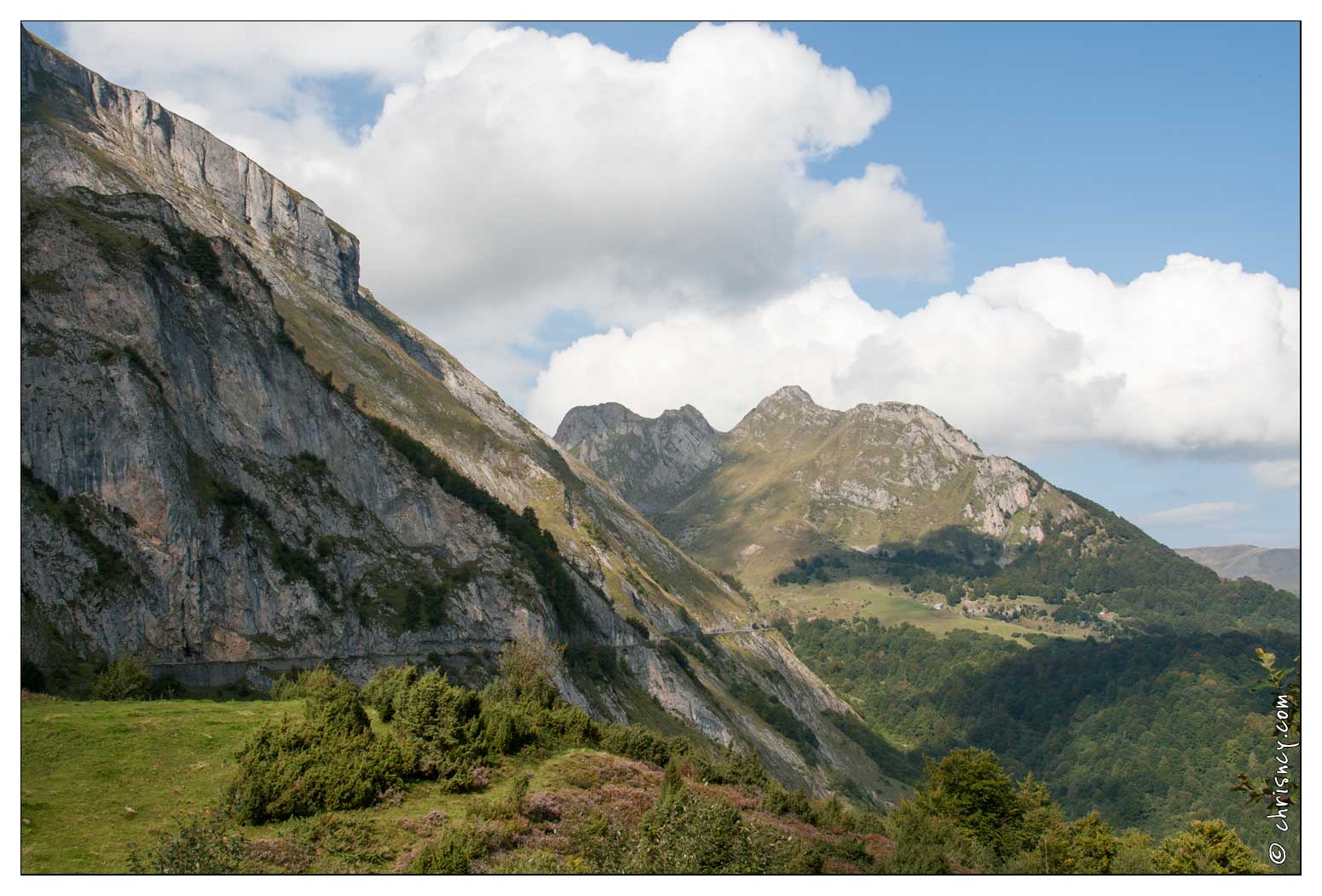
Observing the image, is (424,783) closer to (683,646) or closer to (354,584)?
(354,584)

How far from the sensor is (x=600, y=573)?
167125mm

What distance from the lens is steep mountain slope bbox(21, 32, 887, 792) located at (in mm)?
84000

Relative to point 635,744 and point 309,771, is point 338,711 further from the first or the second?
point 635,744

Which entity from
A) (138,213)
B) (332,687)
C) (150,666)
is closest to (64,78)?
(138,213)

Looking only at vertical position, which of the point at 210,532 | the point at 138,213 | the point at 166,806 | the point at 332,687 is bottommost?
the point at 166,806

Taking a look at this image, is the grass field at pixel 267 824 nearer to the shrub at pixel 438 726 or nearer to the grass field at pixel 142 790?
the grass field at pixel 142 790

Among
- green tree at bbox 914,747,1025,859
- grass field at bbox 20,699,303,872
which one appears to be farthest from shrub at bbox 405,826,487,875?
green tree at bbox 914,747,1025,859

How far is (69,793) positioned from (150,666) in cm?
6071

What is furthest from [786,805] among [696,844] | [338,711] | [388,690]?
[338,711]

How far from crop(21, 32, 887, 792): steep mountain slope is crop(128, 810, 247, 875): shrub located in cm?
5290

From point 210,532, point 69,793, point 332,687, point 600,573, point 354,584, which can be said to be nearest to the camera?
point 69,793

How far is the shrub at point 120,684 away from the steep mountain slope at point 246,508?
23.9 meters

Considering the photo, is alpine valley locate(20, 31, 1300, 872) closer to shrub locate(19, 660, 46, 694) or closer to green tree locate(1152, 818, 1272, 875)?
green tree locate(1152, 818, 1272, 875)

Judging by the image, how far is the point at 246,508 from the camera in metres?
101
